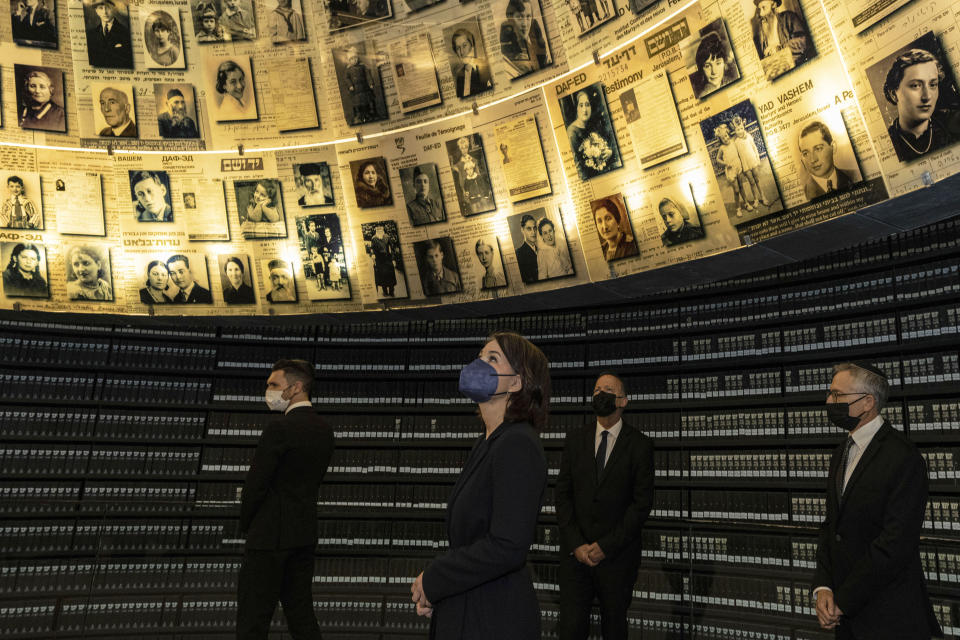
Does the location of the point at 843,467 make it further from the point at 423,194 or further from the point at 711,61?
the point at 423,194

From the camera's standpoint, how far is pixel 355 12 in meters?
5.75

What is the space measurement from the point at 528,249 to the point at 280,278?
6.29 feet

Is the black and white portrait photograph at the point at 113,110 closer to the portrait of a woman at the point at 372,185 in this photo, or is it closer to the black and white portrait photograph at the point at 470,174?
the portrait of a woman at the point at 372,185

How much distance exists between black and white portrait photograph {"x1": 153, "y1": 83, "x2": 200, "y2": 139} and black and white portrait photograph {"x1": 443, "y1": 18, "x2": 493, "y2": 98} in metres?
1.95

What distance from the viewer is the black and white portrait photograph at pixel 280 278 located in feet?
20.3

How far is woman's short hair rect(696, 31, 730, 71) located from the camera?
4402 mm

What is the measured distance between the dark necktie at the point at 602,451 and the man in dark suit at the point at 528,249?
4.65ft

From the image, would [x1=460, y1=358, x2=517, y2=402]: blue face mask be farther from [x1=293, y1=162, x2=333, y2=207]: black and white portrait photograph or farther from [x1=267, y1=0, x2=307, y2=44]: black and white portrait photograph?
[x1=267, y1=0, x2=307, y2=44]: black and white portrait photograph

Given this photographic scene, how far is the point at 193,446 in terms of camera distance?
639 cm

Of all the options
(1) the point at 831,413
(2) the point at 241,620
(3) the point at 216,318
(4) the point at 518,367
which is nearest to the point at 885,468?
(1) the point at 831,413

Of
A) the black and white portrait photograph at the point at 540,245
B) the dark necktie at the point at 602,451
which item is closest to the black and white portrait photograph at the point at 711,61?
the black and white portrait photograph at the point at 540,245

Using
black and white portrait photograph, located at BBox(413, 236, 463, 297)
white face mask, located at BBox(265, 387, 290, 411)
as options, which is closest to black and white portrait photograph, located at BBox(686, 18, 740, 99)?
black and white portrait photograph, located at BBox(413, 236, 463, 297)

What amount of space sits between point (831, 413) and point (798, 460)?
6.95 ft

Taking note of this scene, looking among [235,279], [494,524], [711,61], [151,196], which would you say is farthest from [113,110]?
[494,524]
